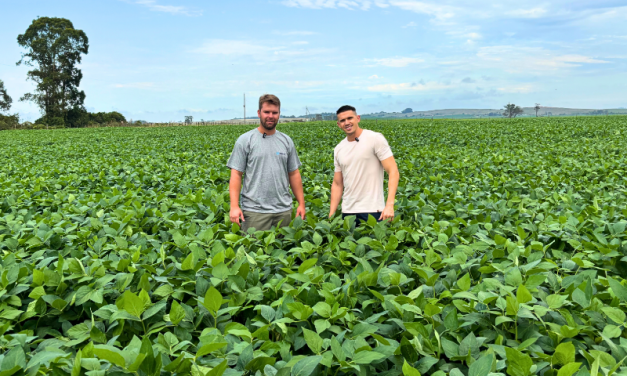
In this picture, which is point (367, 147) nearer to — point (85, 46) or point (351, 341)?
point (351, 341)

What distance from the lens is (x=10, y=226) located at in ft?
13.4

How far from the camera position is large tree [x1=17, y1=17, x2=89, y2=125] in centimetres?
6400

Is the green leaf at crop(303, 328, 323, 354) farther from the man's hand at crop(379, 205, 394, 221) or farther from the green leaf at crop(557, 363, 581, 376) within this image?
the man's hand at crop(379, 205, 394, 221)

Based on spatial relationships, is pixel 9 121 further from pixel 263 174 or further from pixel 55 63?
pixel 263 174

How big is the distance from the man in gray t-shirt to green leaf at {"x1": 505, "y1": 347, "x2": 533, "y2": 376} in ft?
9.10

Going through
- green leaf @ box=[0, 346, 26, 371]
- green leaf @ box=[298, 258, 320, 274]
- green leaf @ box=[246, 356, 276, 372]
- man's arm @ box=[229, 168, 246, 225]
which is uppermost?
man's arm @ box=[229, 168, 246, 225]

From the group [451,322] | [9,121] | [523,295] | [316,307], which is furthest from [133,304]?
[9,121]

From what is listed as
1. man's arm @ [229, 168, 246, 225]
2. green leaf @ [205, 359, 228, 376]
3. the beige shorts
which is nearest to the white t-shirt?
the beige shorts

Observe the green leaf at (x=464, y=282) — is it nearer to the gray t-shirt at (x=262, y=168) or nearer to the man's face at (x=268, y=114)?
the gray t-shirt at (x=262, y=168)

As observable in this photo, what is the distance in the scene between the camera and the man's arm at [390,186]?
4.01 metres

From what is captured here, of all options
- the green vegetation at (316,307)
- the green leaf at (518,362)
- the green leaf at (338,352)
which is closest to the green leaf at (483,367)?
the green vegetation at (316,307)

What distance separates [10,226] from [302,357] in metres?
3.92

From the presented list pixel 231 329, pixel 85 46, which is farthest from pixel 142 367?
pixel 85 46

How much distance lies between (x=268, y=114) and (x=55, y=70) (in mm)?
77569
